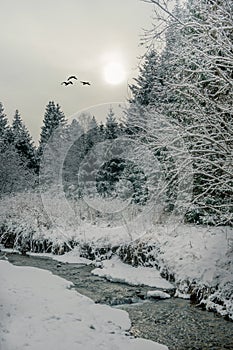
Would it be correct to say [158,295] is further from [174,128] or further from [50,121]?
[50,121]

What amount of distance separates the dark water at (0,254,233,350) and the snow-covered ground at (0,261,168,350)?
15.8 inches

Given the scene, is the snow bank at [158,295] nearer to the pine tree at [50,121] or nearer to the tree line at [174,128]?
the tree line at [174,128]

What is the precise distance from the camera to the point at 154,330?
749 cm

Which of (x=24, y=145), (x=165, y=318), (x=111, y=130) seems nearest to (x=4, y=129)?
(x=24, y=145)

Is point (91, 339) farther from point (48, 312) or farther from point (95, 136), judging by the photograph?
point (95, 136)

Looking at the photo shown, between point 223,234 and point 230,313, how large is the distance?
10.8 ft

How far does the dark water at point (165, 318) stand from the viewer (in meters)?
6.99

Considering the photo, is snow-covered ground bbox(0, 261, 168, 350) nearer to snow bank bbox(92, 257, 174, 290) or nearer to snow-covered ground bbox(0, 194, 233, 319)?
snow bank bbox(92, 257, 174, 290)

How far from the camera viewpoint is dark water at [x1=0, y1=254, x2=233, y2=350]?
6992mm

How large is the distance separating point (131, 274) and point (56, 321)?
15.7ft

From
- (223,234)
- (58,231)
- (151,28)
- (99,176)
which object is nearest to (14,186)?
(99,176)

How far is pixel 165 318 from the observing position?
8.20 m

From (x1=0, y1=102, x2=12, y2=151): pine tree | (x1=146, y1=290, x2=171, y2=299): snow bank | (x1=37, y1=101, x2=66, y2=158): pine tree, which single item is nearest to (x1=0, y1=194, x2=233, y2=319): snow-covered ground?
(x1=146, y1=290, x2=171, y2=299): snow bank

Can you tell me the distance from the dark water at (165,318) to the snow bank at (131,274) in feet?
0.96
